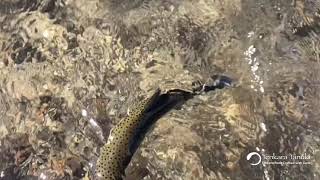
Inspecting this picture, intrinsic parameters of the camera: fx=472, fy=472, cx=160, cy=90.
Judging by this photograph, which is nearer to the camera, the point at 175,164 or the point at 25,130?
the point at 175,164

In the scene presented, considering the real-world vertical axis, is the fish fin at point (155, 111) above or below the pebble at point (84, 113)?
above

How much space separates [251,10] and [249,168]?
1540 mm

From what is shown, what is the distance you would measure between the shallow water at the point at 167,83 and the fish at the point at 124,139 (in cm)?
9

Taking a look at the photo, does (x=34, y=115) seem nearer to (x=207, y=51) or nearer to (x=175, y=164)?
(x=175, y=164)

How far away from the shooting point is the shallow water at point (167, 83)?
13.7 feet

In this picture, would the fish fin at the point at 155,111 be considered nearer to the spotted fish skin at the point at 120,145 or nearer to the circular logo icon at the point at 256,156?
the spotted fish skin at the point at 120,145

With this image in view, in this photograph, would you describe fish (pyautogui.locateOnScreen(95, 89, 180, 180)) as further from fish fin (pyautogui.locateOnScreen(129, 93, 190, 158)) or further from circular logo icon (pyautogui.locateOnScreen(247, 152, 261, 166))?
circular logo icon (pyautogui.locateOnScreen(247, 152, 261, 166))

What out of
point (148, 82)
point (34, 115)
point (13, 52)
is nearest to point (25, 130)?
point (34, 115)

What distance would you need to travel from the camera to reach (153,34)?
15.1 feet

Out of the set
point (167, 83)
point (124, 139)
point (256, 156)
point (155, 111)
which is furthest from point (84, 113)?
point (256, 156)

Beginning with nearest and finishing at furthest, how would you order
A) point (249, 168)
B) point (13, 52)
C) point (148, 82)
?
point (249, 168) < point (148, 82) < point (13, 52)

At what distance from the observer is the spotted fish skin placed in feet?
13.6

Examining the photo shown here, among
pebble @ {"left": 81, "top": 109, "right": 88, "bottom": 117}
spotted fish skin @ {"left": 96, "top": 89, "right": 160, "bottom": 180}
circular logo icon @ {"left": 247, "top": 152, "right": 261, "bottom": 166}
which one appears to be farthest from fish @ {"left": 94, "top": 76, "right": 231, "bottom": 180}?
circular logo icon @ {"left": 247, "top": 152, "right": 261, "bottom": 166}

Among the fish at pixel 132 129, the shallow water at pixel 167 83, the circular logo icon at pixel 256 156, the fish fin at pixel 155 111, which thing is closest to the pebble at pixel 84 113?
the shallow water at pixel 167 83
